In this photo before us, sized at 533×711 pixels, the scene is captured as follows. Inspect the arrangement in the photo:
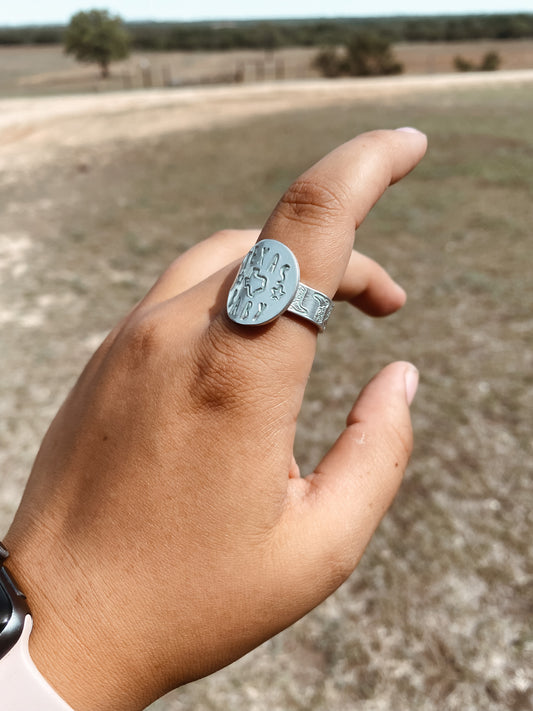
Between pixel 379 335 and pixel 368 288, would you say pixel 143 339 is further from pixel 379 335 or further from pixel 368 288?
pixel 379 335

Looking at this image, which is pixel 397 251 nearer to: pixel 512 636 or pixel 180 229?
pixel 180 229

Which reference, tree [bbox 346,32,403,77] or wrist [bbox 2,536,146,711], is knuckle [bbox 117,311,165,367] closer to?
wrist [bbox 2,536,146,711]

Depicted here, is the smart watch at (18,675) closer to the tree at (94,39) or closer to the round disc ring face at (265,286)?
the round disc ring face at (265,286)

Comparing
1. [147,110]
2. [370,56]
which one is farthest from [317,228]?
[370,56]

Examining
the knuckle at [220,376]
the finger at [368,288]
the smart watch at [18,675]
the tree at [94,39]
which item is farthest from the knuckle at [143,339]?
the tree at [94,39]

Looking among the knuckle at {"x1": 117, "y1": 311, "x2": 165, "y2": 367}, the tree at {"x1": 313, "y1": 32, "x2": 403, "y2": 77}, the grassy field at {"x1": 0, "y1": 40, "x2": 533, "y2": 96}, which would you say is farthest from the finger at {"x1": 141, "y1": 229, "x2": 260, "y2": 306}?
the tree at {"x1": 313, "y1": 32, "x2": 403, "y2": 77}

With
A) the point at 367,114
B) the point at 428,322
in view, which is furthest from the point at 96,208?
the point at 367,114
